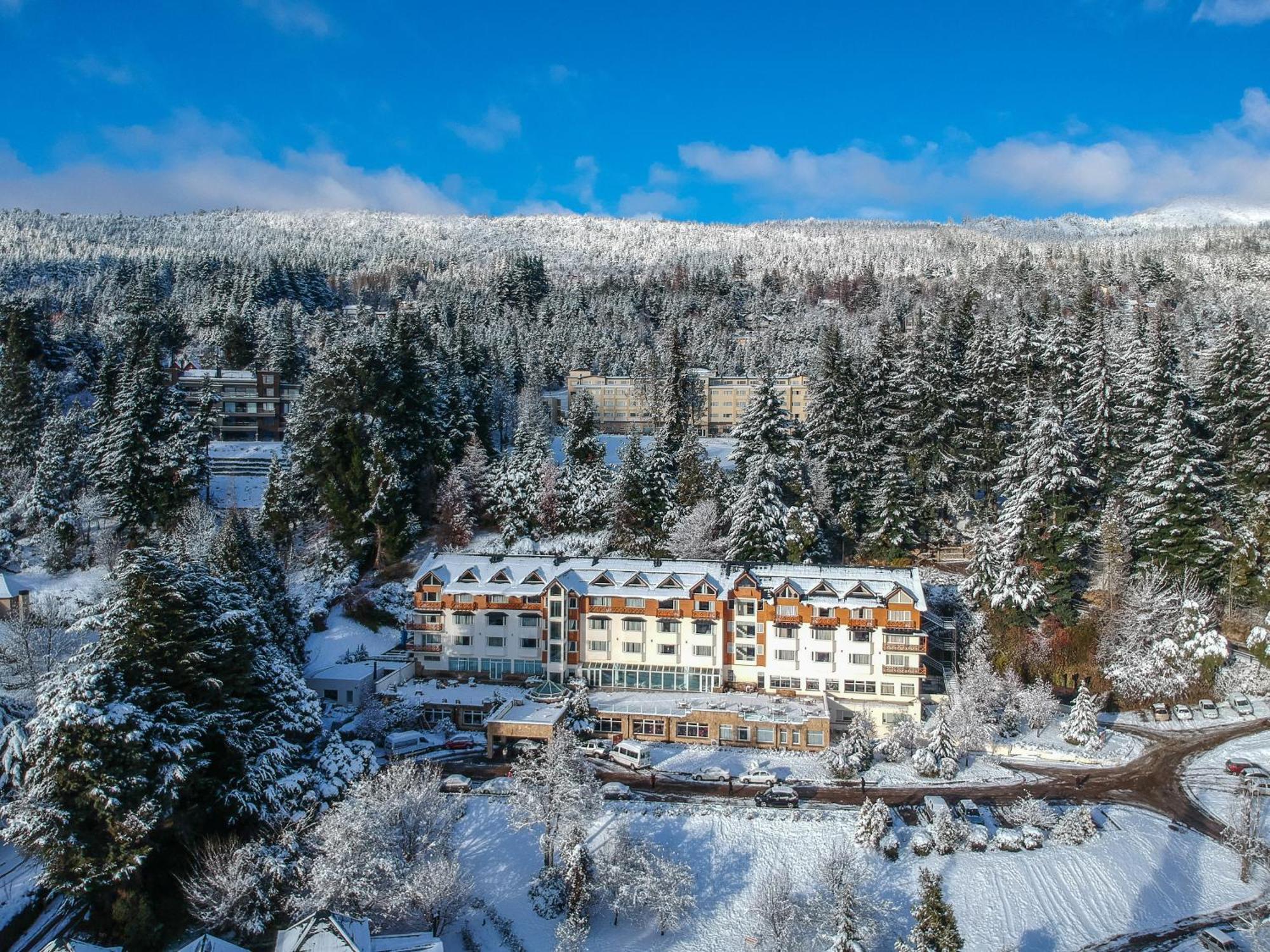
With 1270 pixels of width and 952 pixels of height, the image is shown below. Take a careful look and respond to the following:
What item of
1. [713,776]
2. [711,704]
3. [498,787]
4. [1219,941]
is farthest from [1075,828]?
[498,787]

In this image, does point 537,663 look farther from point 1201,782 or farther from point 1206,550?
point 1206,550

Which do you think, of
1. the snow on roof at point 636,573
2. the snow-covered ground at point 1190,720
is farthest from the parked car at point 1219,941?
the snow on roof at point 636,573

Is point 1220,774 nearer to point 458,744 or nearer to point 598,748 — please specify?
point 598,748

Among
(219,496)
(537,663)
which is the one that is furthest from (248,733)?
(219,496)

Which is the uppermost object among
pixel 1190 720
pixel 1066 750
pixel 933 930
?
pixel 933 930

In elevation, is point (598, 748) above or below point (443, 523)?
below

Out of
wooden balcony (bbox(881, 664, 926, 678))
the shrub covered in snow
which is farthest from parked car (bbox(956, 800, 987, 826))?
wooden balcony (bbox(881, 664, 926, 678))
